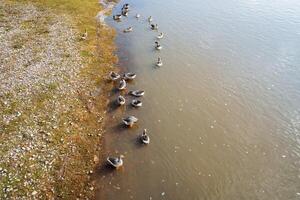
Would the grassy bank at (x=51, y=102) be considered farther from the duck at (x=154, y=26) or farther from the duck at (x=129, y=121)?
the duck at (x=154, y=26)

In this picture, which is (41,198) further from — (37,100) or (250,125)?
(250,125)

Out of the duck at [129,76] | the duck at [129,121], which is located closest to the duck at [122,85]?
the duck at [129,76]

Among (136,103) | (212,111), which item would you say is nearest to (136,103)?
(136,103)

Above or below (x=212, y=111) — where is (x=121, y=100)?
below

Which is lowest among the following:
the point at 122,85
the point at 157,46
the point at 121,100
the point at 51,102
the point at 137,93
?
the point at 51,102

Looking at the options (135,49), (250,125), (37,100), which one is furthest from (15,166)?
(135,49)

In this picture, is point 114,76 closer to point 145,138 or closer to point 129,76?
point 129,76
